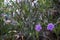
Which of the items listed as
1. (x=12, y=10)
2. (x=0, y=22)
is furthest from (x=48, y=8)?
(x=0, y=22)

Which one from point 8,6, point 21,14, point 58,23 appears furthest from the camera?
point 8,6

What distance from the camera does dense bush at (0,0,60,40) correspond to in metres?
1.76

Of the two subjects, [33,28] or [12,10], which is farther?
[12,10]

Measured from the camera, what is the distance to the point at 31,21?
1816mm

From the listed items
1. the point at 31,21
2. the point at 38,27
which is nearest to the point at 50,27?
the point at 38,27

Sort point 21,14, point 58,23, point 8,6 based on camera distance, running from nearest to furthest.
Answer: point 58,23
point 21,14
point 8,6

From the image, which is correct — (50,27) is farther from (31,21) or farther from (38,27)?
(31,21)

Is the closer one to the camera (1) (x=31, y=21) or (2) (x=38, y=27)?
(2) (x=38, y=27)

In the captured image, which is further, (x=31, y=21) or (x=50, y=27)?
(x=31, y=21)

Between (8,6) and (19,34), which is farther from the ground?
(8,6)

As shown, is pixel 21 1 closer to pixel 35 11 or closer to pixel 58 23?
pixel 35 11

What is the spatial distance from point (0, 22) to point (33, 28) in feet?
1.16

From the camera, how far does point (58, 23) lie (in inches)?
70.1

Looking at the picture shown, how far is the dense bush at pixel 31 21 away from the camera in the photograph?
176 cm
